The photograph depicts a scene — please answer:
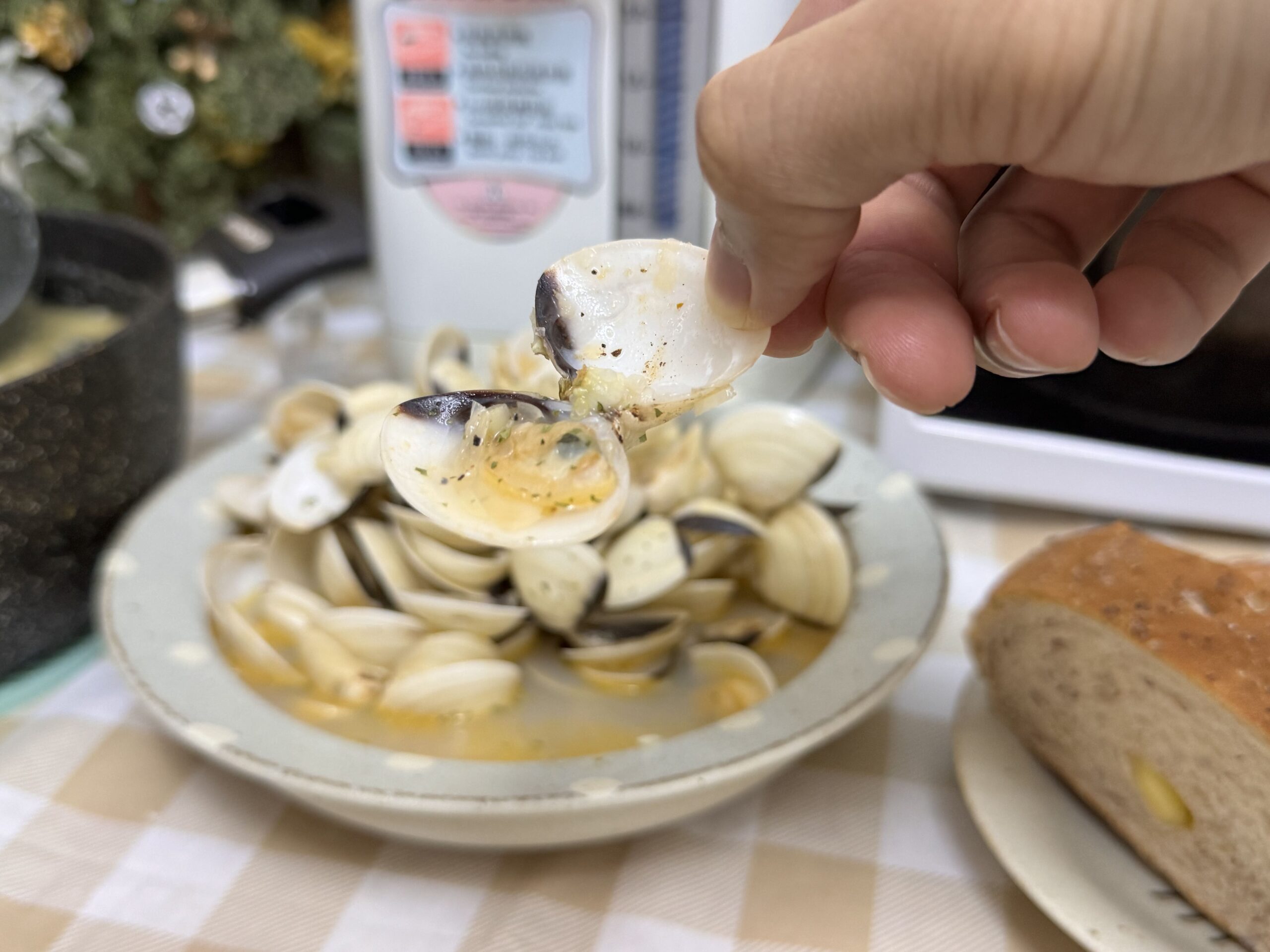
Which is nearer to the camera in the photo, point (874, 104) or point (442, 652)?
point (874, 104)

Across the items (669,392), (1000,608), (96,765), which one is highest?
(669,392)

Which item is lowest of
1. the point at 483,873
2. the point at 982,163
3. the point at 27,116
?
the point at 483,873

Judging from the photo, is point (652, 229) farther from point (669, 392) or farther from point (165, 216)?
point (165, 216)

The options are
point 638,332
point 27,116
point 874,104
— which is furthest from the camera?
point 27,116

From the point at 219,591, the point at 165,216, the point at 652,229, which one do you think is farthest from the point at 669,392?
the point at 165,216

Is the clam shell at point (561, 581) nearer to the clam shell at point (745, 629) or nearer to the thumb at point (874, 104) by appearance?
the clam shell at point (745, 629)

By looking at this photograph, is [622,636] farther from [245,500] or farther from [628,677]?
[245,500]

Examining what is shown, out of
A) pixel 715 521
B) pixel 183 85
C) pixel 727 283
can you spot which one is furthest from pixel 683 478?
pixel 183 85
